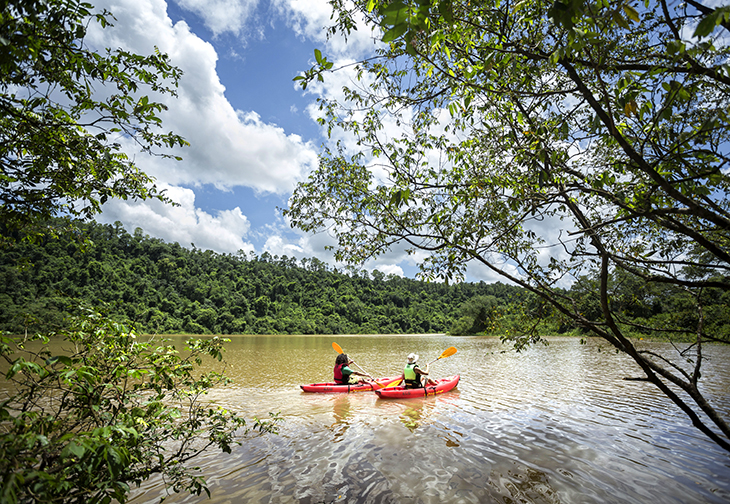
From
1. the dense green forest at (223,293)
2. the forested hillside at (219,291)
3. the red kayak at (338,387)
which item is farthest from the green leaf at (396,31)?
the forested hillside at (219,291)

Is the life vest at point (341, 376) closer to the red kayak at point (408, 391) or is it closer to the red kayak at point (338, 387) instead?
the red kayak at point (338, 387)

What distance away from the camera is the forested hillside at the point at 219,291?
44.4 meters

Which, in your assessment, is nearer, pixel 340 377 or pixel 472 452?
pixel 472 452

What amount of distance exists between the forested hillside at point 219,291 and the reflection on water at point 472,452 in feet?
131

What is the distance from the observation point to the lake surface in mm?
4031

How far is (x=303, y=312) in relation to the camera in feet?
218

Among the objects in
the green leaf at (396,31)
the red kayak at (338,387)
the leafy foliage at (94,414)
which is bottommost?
the red kayak at (338,387)

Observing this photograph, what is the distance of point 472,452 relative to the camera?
5.24 meters

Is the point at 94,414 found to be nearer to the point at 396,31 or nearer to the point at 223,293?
the point at 396,31

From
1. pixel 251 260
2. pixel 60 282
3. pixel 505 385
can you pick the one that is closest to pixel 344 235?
pixel 505 385

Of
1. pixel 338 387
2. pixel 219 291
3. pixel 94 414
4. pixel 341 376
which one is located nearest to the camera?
pixel 94 414

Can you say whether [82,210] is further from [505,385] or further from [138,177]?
[505,385]

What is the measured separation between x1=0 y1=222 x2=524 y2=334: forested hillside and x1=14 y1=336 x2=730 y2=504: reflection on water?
40.0 m

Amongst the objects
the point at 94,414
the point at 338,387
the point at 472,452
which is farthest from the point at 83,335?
the point at 338,387
